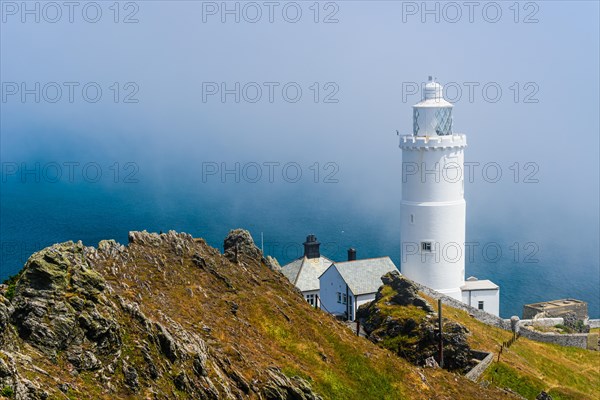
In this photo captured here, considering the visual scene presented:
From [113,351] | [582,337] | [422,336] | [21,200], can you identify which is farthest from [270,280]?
[21,200]

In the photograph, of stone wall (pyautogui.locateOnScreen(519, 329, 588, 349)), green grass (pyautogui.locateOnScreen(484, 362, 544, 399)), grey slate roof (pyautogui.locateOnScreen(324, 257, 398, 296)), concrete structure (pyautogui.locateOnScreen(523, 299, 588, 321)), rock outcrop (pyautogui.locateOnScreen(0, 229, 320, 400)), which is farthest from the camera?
concrete structure (pyautogui.locateOnScreen(523, 299, 588, 321))

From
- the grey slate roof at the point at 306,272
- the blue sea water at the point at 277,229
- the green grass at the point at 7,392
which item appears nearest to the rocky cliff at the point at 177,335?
the green grass at the point at 7,392

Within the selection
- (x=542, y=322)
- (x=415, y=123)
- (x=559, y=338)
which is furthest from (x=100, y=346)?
(x=542, y=322)

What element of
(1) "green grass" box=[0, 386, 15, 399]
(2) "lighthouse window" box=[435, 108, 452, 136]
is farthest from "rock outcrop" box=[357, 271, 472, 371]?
(1) "green grass" box=[0, 386, 15, 399]

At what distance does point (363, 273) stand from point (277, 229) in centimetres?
10043

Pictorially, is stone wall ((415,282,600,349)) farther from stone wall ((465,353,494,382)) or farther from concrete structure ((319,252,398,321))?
stone wall ((465,353,494,382))

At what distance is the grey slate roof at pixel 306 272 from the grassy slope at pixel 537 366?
9.74 metres

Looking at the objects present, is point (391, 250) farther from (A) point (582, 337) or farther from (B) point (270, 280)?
(B) point (270, 280)

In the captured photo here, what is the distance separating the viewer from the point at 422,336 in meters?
41.4

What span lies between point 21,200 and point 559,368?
15830 cm

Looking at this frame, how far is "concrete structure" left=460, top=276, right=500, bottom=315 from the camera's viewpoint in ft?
201

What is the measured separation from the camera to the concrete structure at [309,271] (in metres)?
59.2

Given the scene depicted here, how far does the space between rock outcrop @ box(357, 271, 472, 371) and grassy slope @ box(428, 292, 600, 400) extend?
183 cm

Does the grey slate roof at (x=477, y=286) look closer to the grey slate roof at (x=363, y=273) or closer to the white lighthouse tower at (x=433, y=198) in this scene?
the white lighthouse tower at (x=433, y=198)
